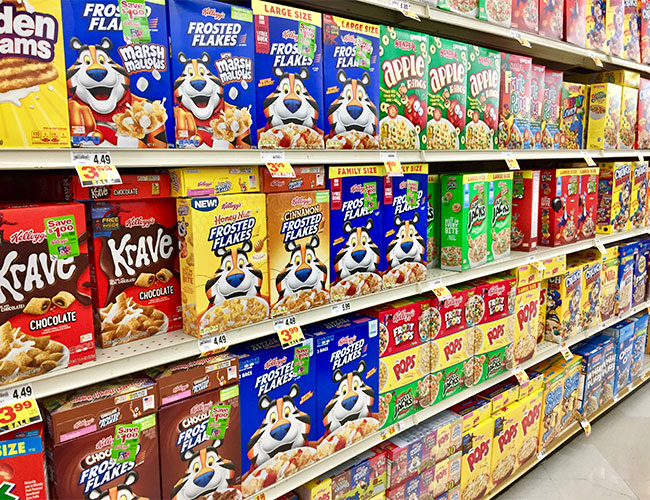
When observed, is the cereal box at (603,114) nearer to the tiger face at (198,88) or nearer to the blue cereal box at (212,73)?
the blue cereal box at (212,73)

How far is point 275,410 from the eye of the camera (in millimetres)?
1528

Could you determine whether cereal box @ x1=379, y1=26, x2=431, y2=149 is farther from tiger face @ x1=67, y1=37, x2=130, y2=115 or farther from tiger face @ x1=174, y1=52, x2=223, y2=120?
tiger face @ x1=67, y1=37, x2=130, y2=115

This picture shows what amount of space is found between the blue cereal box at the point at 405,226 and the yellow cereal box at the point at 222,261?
526mm

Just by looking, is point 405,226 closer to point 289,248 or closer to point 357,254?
point 357,254

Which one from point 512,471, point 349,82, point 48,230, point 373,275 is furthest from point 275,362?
point 512,471

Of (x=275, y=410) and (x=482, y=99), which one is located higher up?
Result: (x=482, y=99)

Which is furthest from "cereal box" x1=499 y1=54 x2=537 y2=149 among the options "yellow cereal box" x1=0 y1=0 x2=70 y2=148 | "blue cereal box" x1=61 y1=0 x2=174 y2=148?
"yellow cereal box" x1=0 y1=0 x2=70 y2=148

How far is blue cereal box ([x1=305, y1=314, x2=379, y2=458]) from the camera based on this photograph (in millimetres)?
1653

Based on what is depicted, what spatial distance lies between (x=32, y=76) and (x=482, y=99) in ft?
5.43

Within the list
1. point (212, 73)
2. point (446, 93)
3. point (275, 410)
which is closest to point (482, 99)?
point (446, 93)

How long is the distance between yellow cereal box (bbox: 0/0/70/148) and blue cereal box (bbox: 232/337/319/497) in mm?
773

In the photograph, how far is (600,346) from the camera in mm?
3010

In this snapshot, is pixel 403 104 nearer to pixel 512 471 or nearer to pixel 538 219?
pixel 538 219

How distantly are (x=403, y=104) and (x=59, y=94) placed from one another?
1.11m
